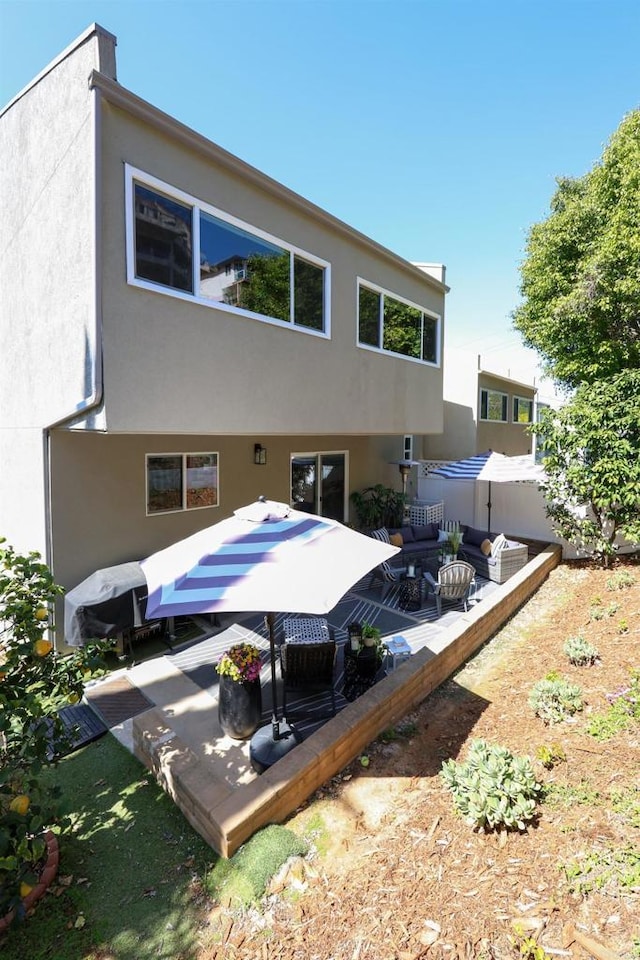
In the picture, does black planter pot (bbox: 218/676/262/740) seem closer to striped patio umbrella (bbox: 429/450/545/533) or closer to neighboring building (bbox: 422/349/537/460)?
striped patio umbrella (bbox: 429/450/545/533)

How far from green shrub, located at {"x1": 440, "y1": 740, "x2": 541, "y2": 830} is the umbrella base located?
1599mm

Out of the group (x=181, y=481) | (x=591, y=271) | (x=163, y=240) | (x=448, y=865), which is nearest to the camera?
(x=448, y=865)

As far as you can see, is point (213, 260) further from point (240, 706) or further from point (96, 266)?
point (240, 706)

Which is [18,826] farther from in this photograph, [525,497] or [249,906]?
[525,497]

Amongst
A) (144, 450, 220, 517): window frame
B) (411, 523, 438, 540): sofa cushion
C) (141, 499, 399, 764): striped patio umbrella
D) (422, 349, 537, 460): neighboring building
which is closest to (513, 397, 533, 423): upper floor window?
(422, 349, 537, 460): neighboring building

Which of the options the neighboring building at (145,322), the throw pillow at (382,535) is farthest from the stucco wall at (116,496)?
the throw pillow at (382,535)

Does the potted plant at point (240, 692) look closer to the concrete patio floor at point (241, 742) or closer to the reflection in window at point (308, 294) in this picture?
the concrete patio floor at point (241, 742)

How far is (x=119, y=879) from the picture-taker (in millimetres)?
3508

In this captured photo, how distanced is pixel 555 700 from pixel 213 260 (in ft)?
24.6

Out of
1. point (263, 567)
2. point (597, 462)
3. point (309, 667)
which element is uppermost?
point (597, 462)

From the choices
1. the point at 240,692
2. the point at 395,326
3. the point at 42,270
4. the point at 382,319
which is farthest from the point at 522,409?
the point at 240,692

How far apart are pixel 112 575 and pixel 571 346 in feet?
56.3

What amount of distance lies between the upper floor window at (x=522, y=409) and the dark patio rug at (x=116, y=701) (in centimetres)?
2251

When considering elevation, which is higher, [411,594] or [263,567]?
[263,567]
